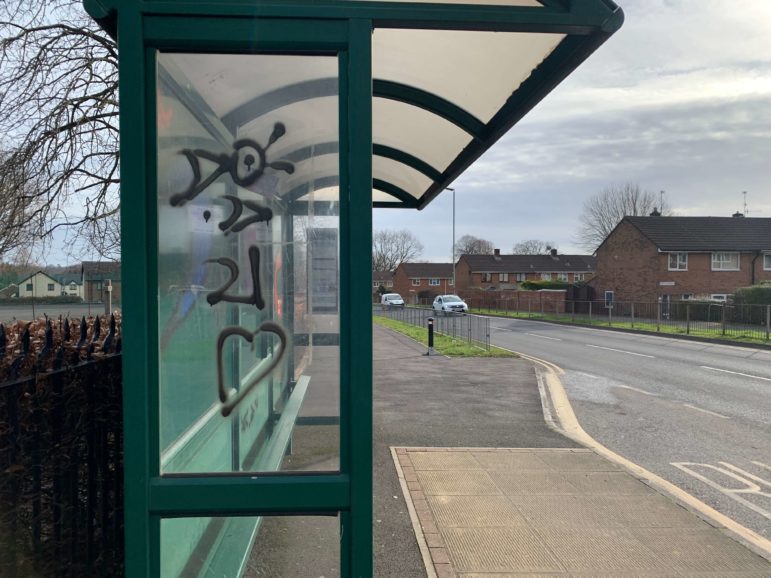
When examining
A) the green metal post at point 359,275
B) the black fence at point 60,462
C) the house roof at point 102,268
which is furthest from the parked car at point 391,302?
the green metal post at point 359,275

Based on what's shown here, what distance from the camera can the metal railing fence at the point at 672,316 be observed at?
24231 mm

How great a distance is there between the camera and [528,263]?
256 feet

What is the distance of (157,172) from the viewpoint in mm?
2299

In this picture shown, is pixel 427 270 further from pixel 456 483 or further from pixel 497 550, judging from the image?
pixel 497 550

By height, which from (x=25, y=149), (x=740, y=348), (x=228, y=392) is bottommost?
(x=740, y=348)

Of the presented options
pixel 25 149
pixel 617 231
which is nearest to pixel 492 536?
pixel 25 149

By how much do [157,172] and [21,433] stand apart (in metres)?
1.41

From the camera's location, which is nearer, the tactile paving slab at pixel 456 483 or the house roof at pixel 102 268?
the tactile paving slab at pixel 456 483

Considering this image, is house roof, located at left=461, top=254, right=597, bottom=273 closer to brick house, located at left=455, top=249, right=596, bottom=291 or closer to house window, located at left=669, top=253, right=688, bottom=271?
brick house, located at left=455, top=249, right=596, bottom=291

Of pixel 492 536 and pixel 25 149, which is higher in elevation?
pixel 25 149

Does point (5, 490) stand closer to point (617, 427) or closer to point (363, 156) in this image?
point (363, 156)

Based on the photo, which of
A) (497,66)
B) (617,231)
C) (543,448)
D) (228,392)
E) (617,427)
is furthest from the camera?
(617,231)

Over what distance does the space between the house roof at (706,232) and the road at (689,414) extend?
885 inches

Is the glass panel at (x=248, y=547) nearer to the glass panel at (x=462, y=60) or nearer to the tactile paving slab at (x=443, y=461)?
the tactile paving slab at (x=443, y=461)
